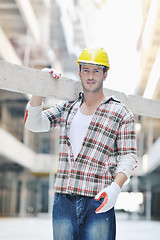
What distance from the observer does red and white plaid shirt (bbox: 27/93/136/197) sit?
2623mm

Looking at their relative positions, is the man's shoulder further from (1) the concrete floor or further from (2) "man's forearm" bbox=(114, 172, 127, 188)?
(1) the concrete floor

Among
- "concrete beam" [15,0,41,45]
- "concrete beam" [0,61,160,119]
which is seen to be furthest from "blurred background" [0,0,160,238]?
"concrete beam" [0,61,160,119]

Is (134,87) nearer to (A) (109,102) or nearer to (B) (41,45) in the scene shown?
(B) (41,45)

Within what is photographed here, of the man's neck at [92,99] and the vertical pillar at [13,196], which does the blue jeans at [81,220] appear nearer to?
the man's neck at [92,99]

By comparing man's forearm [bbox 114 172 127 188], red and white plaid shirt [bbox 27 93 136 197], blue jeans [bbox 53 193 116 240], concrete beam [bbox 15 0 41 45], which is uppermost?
concrete beam [bbox 15 0 41 45]

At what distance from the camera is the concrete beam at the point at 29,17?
22766mm

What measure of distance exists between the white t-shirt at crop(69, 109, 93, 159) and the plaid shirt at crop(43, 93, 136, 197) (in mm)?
27

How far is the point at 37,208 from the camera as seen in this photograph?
36312 millimetres

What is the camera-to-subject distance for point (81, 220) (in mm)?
2574

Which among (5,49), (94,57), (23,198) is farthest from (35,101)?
(23,198)

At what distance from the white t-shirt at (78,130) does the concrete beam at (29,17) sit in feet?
66.3

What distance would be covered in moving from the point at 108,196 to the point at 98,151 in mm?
366

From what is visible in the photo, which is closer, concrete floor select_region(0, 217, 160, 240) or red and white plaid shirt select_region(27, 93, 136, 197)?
red and white plaid shirt select_region(27, 93, 136, 197)

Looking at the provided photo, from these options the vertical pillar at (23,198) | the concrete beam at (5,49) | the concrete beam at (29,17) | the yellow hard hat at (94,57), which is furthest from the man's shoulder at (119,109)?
the vertical pillar at (23,198)
